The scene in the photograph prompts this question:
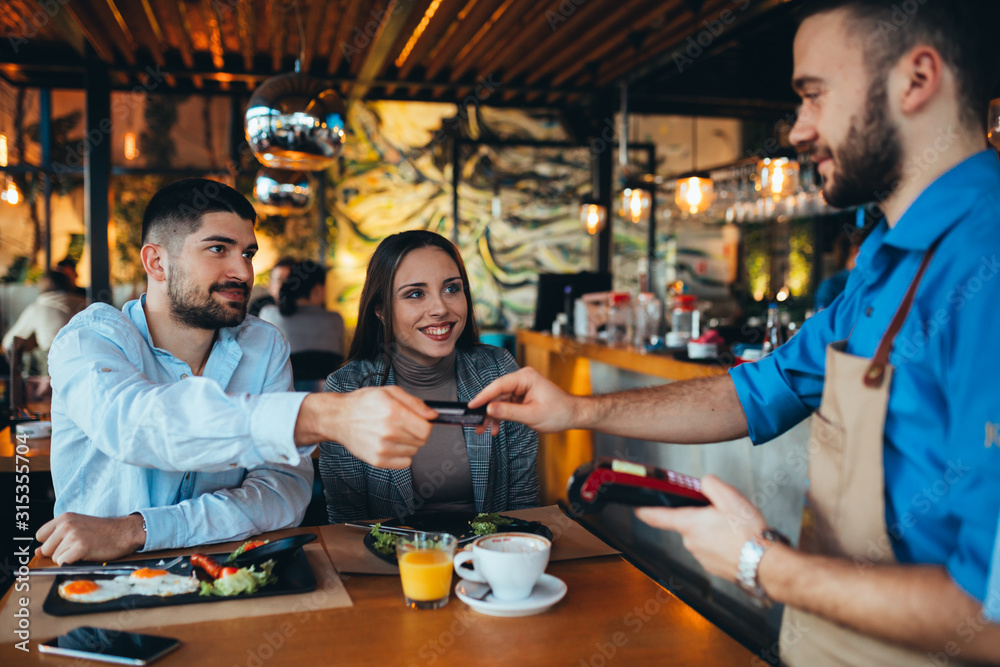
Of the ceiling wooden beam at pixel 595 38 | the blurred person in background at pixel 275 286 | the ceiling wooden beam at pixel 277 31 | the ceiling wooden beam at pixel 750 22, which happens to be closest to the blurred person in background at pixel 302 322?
the blurred person in background at pixel 275 286

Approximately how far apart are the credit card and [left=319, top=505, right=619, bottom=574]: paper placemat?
0.31 m

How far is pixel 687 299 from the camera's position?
4992 millimetres

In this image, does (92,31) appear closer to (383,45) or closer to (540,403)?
(383,45)

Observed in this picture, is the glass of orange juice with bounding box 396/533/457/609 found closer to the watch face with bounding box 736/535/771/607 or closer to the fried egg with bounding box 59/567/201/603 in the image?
the fried egg with bounding box 59/567/201/603

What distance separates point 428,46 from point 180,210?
4.52 metres

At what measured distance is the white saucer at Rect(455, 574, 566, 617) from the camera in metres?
1.20

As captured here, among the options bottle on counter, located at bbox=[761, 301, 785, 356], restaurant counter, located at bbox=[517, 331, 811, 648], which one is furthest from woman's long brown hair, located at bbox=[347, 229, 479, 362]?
bottle on counter, located at bbox=[761, 301, 785, 356]

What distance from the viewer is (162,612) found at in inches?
47.1

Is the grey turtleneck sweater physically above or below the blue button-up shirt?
below

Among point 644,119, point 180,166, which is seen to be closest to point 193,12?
point 180,166

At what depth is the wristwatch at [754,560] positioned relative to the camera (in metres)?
1.05

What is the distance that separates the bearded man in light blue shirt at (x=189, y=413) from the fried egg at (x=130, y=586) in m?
0.14

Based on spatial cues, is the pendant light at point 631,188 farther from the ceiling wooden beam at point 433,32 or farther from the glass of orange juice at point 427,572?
the glass of orange juice at point 427,572

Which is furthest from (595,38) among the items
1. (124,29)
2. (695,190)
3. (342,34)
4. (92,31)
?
(92,31)
